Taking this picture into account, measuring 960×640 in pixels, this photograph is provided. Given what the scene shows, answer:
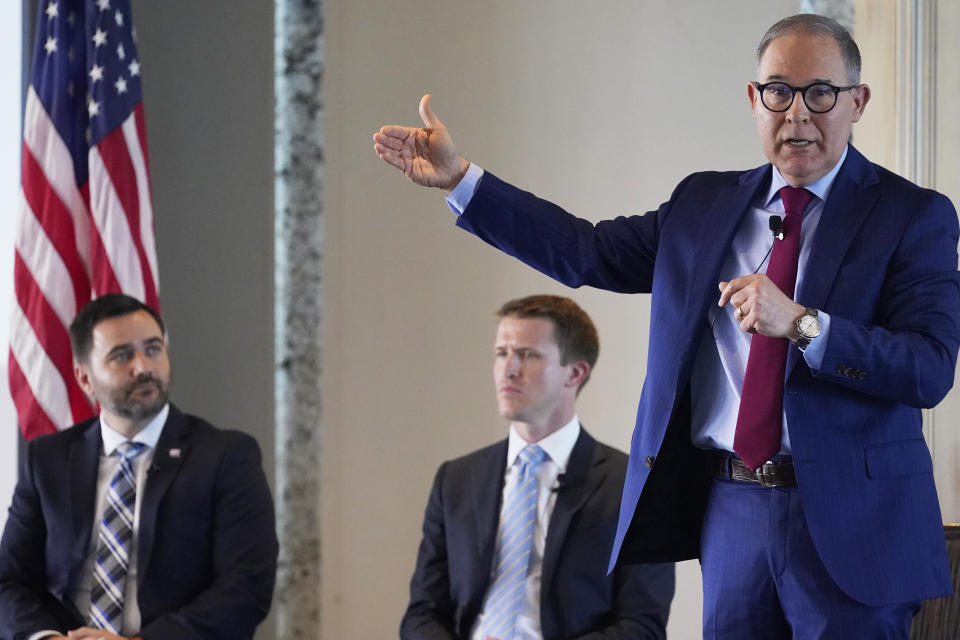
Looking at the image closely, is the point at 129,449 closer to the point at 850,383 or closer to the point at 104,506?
the point at 104,506

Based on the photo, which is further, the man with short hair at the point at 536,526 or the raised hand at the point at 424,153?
the man with short hair at the point at 536,526

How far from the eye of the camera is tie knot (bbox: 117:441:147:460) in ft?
10.6

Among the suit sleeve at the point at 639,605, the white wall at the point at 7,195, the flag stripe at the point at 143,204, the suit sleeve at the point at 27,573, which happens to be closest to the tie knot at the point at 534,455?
the suit sleeve at the point at 639,605

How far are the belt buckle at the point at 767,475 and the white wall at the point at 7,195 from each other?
114 inches

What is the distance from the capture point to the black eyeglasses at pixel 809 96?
5.75 feet

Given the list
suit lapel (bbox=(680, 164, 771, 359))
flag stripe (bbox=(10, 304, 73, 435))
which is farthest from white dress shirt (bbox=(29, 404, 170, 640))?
suit lapel (bbox=(680, 164, 771, 359))

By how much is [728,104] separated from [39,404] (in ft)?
8.43

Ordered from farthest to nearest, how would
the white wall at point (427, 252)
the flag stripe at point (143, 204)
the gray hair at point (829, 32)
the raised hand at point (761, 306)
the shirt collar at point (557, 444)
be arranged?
the white wall at point (427, 252) → the flag stripe at point (143, 204) → the shirt collar at point (557, 444) → the gray hair at point (829, 32) → the raised hand at point (761, 306)

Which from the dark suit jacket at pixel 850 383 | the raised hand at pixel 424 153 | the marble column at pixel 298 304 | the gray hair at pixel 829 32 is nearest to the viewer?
the dark suit jacket at pixel 850 383

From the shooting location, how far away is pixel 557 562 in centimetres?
298

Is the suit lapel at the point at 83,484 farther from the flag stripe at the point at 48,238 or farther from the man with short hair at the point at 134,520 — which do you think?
the flag stripe at the point at 48,238

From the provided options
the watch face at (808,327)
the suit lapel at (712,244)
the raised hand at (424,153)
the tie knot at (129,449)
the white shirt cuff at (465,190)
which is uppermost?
the raised hand at (424,153)

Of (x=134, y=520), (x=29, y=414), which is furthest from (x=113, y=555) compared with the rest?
(x=29, y=414)

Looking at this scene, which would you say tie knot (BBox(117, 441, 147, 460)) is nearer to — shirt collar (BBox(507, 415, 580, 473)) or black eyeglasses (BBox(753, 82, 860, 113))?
shirt collar (BBox(507, 415, 580, 473))
